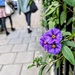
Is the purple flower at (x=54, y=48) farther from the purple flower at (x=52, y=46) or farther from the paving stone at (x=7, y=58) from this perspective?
the paving stone at (x=7, y=58)

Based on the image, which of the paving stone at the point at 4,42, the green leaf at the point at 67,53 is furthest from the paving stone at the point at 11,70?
the green leaf at the point at 67,53

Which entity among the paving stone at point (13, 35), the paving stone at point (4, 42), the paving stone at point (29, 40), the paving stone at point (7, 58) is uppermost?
the paving stone at point (7, 58)

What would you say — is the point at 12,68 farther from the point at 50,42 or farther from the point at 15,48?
the point at 50,42

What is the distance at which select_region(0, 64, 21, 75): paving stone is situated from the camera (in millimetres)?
3824

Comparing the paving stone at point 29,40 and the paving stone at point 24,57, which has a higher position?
the paving stone at point 24,57

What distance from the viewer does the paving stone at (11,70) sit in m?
3.82

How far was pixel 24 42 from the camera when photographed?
5.83m

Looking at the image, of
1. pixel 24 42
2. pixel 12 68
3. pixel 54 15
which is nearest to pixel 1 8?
pixel 24 42

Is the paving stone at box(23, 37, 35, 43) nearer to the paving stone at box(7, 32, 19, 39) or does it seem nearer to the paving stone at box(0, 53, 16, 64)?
the paving stone at box(7, 32, 19, 39)

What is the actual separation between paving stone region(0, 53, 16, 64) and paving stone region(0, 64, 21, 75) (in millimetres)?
261

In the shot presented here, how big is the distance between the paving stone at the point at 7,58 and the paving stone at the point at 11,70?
261 millimetres

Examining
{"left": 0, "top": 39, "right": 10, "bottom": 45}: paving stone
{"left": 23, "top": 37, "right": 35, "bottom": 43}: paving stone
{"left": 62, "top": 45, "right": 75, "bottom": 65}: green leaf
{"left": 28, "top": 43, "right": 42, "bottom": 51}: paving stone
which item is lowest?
{"left": 0, "top": 39, "right": 10, "bottom": 45}: paving stone

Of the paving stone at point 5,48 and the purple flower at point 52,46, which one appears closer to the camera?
the purple flower at point 52,46

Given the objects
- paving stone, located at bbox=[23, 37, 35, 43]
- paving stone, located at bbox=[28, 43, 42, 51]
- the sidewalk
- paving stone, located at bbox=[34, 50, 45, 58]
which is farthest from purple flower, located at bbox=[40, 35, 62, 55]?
paving stone, located at bbox=[23, 37, 35, 43]
